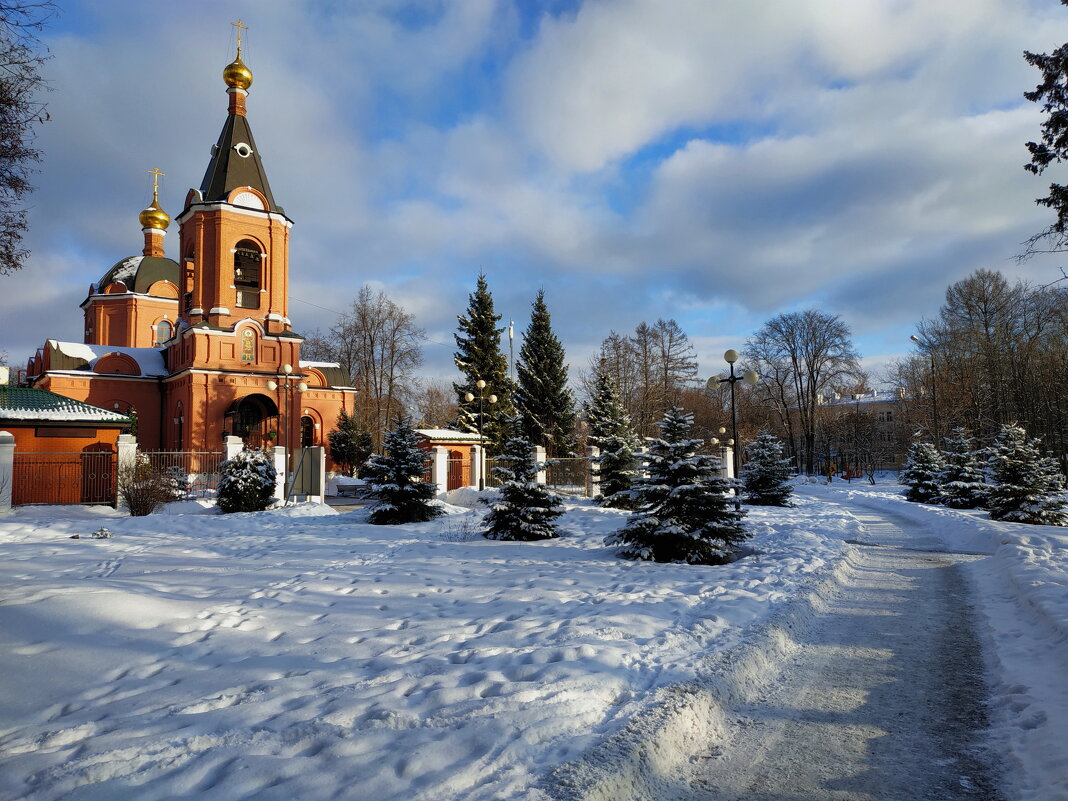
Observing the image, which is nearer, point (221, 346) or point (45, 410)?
point (45, 410)

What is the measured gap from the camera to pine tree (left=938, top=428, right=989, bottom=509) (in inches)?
887

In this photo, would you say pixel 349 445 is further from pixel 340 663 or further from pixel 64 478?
pixel 340 663

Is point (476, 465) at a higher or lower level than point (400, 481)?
higher

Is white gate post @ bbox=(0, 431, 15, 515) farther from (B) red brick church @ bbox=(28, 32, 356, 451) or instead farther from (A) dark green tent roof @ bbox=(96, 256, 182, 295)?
(A) dark green tent roof @ bbox=(96, 256, 182, 295)

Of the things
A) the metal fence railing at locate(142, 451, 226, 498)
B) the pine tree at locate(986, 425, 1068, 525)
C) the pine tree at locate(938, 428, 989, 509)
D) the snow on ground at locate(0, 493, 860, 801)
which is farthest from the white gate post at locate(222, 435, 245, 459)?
the pine tree at locate(938, 428, 989, 509)

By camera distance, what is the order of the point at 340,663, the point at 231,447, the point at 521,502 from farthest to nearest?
the point at 231,447
the point at 521,502
the point at 340,663

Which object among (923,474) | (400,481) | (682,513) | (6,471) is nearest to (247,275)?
(6,471)

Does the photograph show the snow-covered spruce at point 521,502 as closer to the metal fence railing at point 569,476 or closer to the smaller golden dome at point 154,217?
the metal fence railing at point 569,476

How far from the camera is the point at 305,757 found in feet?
10.8

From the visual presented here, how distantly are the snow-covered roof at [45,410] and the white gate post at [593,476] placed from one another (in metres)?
16.0

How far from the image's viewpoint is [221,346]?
31.7m

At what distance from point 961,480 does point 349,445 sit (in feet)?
96.0

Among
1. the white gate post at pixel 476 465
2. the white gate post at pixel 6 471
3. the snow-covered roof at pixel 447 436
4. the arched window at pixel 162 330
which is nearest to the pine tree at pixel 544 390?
the snow-covered roof at pixel 447 436

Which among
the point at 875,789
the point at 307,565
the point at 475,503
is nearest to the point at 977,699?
the point at 875,789
